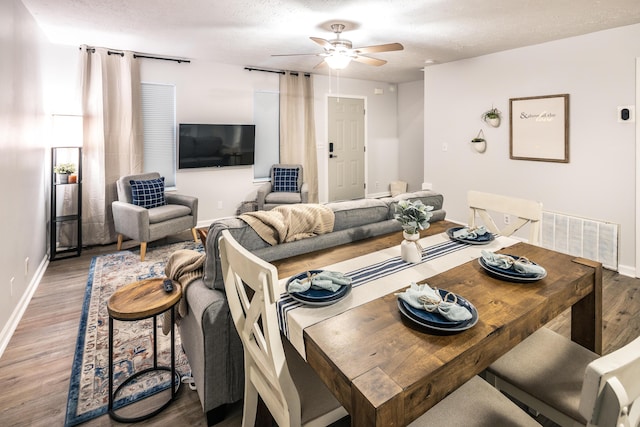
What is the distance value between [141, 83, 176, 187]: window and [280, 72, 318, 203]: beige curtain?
67.8 inches

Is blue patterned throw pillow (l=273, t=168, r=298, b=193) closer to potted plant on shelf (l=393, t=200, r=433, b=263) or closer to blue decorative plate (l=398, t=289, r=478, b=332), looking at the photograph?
potted plant on shelf (l=393, t=200, r=433, b=263)

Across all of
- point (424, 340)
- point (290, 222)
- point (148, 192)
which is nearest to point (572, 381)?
point (424, 340)

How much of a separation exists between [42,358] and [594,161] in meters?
5.15

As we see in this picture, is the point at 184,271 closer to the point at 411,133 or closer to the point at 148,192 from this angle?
the point at 148,192

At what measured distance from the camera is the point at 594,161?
3701 millimetres

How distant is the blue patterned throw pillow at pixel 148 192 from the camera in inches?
167

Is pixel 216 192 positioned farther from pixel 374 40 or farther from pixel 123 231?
pixel 374 40

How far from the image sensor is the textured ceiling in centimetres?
296

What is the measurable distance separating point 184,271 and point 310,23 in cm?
273

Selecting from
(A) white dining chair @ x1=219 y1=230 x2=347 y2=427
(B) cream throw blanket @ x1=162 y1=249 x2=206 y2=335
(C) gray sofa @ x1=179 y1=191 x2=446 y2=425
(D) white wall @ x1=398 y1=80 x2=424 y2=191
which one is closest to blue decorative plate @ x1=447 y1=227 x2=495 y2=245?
(C) gray sofa @ x1=179 y1=191 x2=446 y2=425

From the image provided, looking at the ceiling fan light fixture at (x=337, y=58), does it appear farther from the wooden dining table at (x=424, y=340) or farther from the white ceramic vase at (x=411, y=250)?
the wooden dining table at (x=424, y=340)

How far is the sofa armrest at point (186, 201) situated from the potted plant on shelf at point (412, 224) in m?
3.49

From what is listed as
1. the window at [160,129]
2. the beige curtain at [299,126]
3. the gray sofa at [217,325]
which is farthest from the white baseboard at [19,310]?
the beige curtain at [299,126]

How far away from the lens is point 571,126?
3850 millimetres
